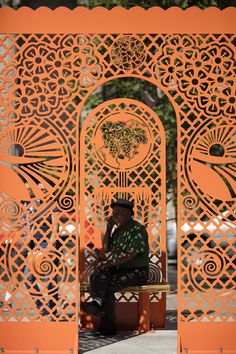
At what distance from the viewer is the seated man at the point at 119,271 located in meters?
7.00

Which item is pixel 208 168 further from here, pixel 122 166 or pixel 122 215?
pixel 122 166

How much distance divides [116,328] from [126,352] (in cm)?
120

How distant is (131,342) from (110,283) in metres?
0.68

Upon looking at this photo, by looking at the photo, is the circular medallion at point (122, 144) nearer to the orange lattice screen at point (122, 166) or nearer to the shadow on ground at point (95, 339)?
the orange lattice screen at point (122, 166)

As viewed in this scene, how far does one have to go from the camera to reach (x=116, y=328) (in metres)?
7.45

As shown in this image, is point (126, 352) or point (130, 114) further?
point (130, 114)

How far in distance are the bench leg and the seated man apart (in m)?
0.40

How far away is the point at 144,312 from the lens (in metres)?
7.40

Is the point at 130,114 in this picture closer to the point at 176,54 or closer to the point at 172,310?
the point at 176,54

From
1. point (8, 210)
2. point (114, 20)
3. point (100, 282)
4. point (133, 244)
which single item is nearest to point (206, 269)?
point (133, 244)

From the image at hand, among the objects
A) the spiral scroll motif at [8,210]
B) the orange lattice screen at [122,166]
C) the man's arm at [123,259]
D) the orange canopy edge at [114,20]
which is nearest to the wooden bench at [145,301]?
the orange lattice screen at [122,166]

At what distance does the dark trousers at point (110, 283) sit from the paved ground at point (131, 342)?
23cm

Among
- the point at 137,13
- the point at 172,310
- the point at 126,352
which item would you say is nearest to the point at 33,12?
the point at 137,13

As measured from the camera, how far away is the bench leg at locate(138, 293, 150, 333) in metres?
7.37
